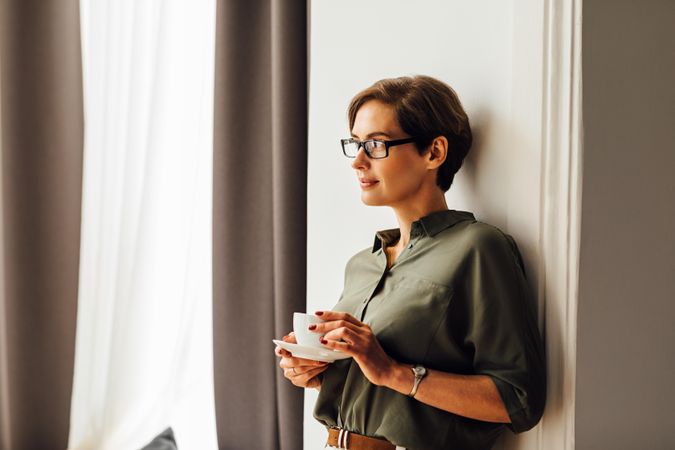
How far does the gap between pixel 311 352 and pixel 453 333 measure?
0.28m

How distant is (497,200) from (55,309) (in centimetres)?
205

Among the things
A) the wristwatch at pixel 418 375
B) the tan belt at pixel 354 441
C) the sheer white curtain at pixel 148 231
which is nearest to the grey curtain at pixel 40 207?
the sheer white curtain at pixel 148 231

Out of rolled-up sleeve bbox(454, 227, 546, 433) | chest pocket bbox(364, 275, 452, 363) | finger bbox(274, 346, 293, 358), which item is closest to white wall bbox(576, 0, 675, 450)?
rolled-up sleeve bbox(454, 227, 546, 433)

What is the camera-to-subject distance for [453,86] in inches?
66.7

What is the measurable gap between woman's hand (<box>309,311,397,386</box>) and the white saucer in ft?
0.08

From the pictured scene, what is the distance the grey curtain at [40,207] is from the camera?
2865 mm

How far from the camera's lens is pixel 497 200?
1539 millimetres

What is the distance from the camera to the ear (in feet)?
5.04

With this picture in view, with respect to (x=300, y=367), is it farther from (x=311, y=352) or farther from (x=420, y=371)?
(x=420, y=371)

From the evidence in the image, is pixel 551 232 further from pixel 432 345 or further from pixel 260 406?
pixel 260 406

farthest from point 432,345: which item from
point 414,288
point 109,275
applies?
point 109,275

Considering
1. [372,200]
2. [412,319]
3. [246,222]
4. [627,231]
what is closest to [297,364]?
[412,319]

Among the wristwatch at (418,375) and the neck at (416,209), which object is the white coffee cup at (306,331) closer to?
the wristwatch at (418,375)

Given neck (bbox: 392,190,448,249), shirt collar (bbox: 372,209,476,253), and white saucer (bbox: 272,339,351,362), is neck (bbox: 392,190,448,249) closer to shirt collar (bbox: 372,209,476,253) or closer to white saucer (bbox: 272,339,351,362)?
shirt collar (bbox: 372,209,476,253)
